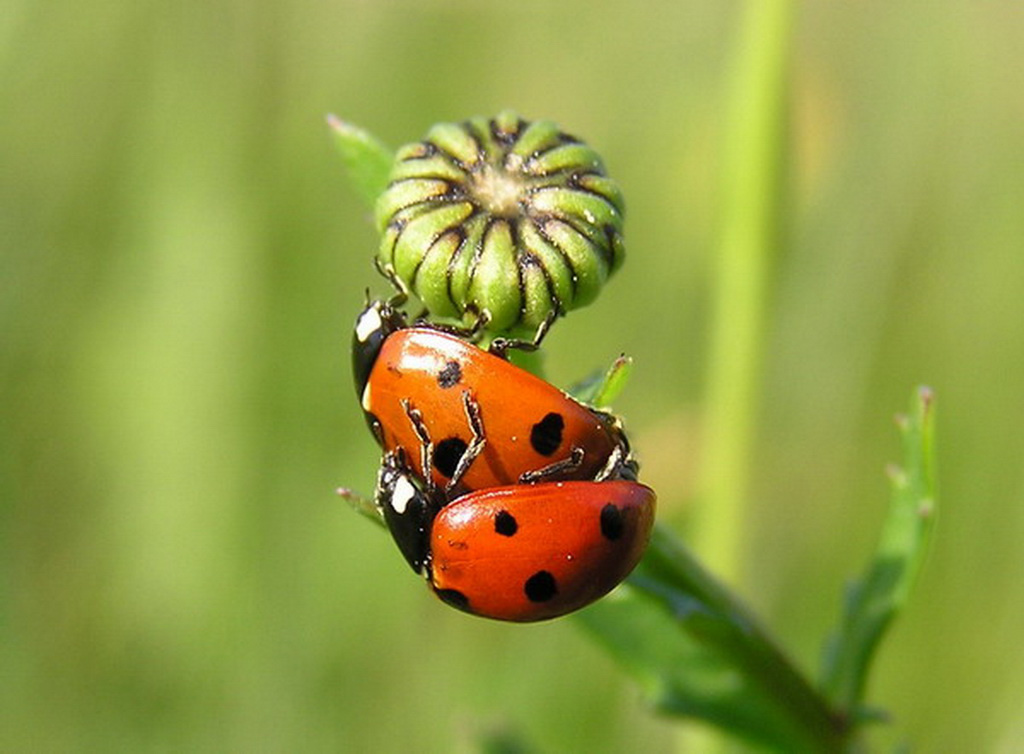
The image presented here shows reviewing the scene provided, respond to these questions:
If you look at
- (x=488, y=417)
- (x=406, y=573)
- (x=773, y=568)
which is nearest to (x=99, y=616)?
(x=406, y=573)

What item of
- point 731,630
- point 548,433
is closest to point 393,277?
point 548,433

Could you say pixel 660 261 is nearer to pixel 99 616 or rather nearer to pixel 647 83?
pixel 647 83

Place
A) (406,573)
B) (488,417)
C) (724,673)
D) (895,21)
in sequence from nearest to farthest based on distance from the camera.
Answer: (488,417), (724,673), (406,573), (895,21)

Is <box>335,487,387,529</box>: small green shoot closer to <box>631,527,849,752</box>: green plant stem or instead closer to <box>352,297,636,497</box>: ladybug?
<box>352,297,636,497</box>: ladybug

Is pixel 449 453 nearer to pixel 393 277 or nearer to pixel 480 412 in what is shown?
pixel 480 412

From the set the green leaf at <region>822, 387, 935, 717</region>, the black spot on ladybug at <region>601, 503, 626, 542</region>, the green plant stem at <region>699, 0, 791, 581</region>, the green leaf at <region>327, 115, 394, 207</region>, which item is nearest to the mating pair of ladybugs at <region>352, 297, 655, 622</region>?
the black spot on ladybug at <region>601, 503, 626, 542</region>

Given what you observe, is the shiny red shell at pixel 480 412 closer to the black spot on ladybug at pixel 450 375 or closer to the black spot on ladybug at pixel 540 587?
the black spot on ladybug at pixel 450 375
